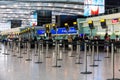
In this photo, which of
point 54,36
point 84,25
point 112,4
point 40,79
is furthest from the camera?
point 112,4

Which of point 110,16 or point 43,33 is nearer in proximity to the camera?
point 110,16

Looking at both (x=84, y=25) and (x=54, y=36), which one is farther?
(x=54, y=36)

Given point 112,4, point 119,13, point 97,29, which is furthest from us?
point 112,4

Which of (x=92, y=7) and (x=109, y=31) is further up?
(x=92, y=7)

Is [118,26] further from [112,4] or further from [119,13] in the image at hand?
[112,4]

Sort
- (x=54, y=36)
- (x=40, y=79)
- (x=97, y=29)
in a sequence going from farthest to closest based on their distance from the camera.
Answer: (x=54, y=36)
(x=97, y=29)
(x=40, y=79)

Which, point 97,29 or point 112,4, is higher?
point 112,4

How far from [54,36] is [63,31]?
5.22 ft

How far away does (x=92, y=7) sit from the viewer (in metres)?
31.9

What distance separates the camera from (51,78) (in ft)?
31.3

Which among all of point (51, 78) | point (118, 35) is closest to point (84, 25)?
point (118, 35)

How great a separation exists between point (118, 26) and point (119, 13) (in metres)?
2.11

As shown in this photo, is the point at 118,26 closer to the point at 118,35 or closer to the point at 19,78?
the point at 118,35

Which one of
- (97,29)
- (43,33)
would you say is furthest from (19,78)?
(43,33)
